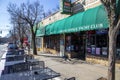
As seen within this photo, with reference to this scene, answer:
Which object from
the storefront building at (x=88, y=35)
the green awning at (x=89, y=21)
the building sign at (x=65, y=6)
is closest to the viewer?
the green awning at (x=89, y=21)

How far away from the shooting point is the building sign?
57.9 feet

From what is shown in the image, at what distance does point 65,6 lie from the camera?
17.8m

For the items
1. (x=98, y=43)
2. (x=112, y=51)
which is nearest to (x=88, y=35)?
(x=98, y=43)

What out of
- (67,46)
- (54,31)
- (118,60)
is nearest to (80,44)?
(67,46)

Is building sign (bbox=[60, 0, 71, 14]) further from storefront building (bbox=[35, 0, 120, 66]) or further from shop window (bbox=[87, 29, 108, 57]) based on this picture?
shop window (bbox=[87, 29, 108, 57])

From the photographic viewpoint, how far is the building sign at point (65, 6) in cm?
1764

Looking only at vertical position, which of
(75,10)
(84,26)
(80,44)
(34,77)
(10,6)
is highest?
(10,6)

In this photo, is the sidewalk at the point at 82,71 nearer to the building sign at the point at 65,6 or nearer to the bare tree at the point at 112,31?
the bare tree at the point at 112,31

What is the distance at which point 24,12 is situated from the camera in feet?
88.2

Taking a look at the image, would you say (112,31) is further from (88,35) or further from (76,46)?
(76,46)

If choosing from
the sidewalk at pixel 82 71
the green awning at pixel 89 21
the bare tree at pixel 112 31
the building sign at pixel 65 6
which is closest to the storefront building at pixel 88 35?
the green awning at pixel 89 21

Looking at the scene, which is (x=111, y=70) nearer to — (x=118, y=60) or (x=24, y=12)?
(x=118, y=60)

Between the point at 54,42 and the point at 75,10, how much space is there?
9.60m

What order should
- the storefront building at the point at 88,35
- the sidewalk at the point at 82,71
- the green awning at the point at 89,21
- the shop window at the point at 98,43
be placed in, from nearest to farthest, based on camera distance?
the sidewalk at the point at 82,71 < the green awning at the point at 89,21 < the storefront building at the point at 88,35 < the shop window at the point at 98,43
